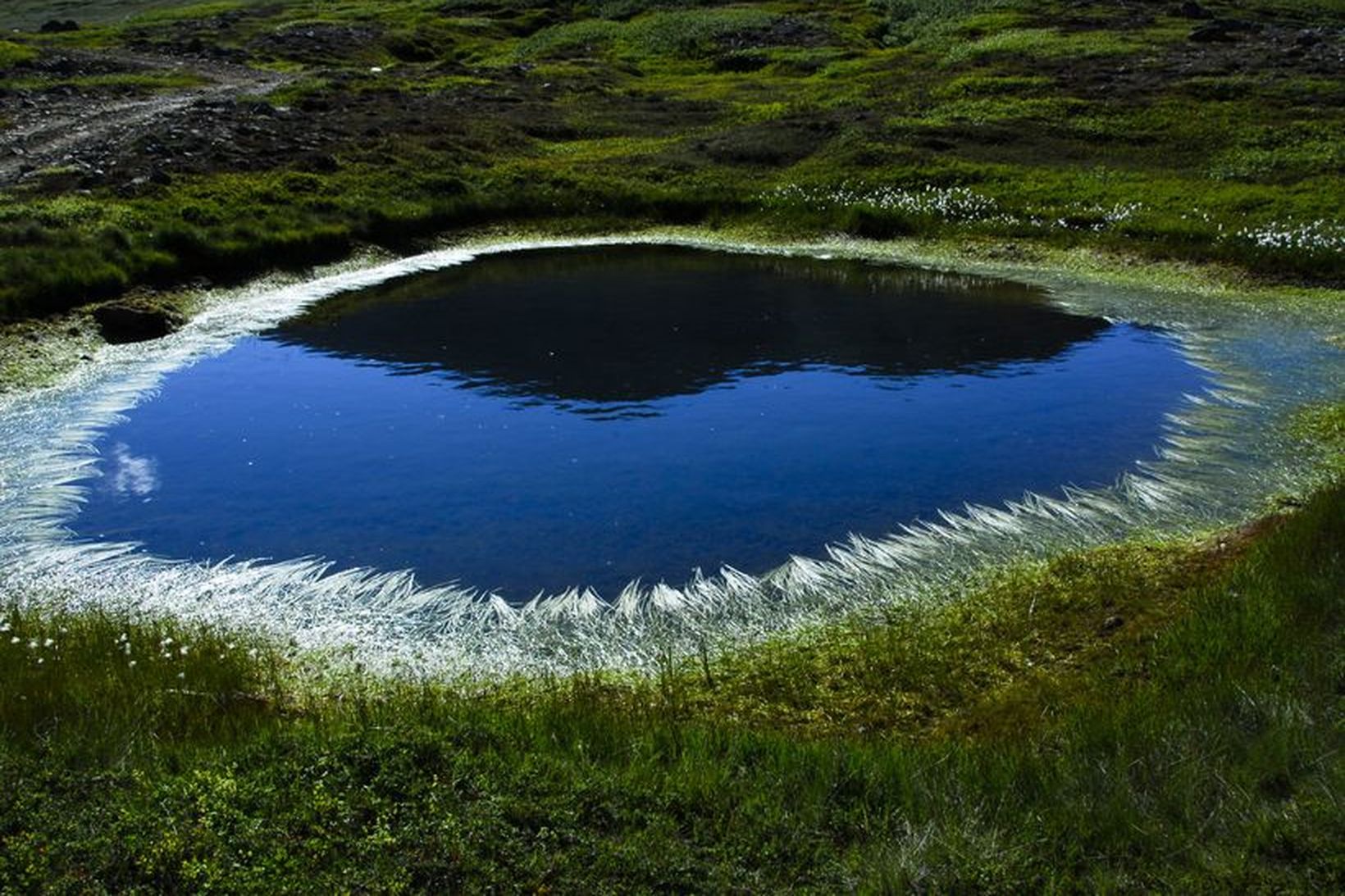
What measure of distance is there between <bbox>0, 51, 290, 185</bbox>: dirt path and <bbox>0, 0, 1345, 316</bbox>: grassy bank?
169cm

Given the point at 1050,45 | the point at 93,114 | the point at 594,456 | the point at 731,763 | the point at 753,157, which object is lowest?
the point at 594,456

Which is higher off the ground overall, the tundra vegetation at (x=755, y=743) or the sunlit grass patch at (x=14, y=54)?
the sunlit grass patch at (x=14, y=54)

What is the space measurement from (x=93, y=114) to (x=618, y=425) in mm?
50824

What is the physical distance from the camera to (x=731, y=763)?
379 inches

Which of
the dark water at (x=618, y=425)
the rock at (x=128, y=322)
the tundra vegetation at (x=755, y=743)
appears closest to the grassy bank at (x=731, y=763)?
the tundra vegetation at (x=755, y=743)

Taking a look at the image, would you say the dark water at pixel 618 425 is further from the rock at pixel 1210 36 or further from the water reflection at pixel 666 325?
the rock at pixel 1210 36

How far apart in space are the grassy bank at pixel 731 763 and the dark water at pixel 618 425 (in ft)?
11.4

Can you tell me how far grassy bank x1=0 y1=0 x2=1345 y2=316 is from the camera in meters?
34.4

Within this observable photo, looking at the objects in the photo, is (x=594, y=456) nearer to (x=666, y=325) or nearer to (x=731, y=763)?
(x=666, y=325)

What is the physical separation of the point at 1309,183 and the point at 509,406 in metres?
32.0

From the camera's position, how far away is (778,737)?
10.3 meters

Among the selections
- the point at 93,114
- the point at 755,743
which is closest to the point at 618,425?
the point at 755,743

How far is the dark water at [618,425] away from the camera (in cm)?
1667

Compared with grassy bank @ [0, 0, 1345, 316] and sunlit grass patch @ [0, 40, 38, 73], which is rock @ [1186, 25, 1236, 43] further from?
sunlit grass patch @ [0, 40, 38, 73]
